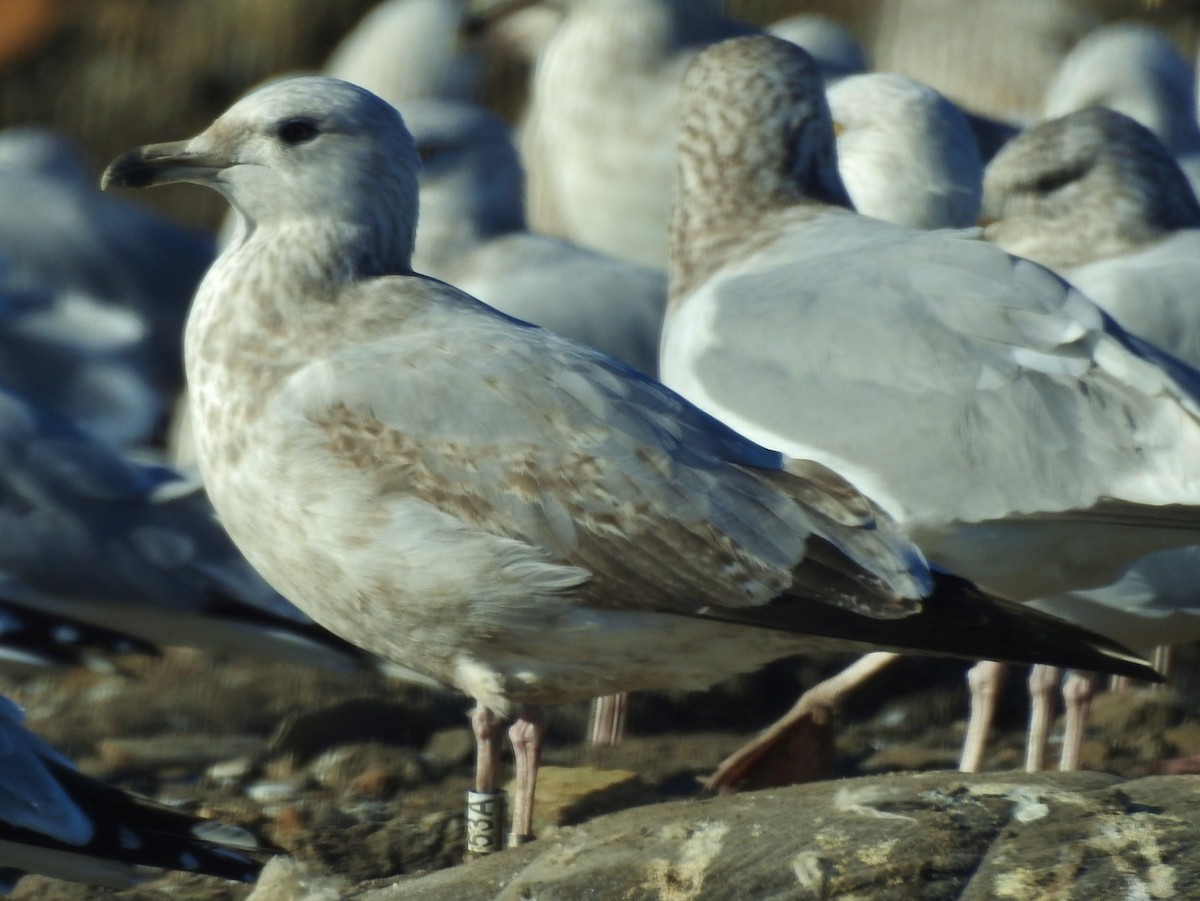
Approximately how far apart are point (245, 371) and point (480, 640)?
0.63 meters

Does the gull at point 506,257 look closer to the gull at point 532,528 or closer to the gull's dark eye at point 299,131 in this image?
the gull's dark eye at point 299,131

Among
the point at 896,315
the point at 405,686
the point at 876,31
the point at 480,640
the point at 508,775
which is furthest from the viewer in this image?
the point at 876,31

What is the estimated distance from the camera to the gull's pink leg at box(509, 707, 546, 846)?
3.57 m

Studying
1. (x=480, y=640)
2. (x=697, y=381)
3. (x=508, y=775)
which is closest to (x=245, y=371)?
(x=480, y=640)

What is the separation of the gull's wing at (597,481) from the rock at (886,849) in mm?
371

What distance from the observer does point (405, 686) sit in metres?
5.65

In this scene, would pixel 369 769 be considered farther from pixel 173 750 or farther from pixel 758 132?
pixel 758 132

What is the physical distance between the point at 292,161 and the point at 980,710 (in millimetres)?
1909

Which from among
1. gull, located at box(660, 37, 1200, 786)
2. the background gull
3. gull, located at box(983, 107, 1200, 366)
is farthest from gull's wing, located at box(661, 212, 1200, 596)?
the background gull

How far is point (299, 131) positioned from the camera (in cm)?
384

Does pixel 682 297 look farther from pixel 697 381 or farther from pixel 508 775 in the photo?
pixel 508 775

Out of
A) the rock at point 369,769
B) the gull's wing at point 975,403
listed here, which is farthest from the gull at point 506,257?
the gull's wing at point 975,403

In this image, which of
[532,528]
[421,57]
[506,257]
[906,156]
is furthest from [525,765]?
[421,57]

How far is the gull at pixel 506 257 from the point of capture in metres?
Result: 5.90
